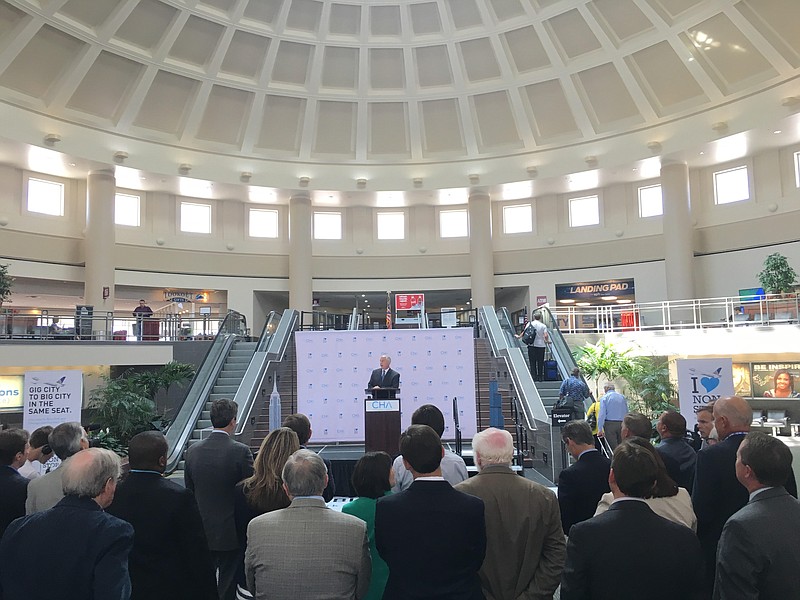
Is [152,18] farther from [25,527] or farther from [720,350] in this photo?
[25,527]

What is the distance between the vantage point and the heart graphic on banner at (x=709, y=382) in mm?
9492

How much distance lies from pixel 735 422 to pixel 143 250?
2398 cm

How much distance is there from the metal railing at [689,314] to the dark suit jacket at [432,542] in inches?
501

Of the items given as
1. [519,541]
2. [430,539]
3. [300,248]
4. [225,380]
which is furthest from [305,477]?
[300,248]

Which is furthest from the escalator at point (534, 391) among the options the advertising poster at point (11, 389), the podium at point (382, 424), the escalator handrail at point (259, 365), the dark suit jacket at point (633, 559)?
the advertising poster at point (11, 389)

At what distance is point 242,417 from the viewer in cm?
1200

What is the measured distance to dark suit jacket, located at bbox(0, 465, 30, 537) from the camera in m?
3.74

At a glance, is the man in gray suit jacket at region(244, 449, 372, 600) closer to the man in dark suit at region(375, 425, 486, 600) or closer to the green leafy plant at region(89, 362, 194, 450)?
the man in dark suit at region(375, 425, 486, 600)

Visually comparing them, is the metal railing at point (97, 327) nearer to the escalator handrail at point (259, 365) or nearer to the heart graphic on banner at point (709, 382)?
the escalator handrail at point (259, 365)

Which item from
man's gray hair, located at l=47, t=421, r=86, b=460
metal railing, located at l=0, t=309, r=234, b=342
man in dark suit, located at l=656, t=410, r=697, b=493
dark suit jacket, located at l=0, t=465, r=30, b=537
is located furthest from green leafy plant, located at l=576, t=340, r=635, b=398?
dark suit jacket, located at l=0, t=465, r=30, b=537

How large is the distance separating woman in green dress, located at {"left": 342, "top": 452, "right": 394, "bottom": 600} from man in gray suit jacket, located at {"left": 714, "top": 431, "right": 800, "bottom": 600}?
5.22 feet

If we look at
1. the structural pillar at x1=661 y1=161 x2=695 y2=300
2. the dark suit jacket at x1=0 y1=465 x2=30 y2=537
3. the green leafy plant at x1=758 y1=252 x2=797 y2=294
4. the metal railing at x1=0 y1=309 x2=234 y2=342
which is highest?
→ the structural pillar at x1=661 y1=161 x2=695 y2=300

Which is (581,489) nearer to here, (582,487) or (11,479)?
(582,487)

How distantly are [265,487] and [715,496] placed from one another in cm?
270
